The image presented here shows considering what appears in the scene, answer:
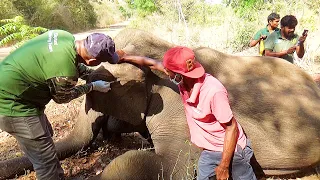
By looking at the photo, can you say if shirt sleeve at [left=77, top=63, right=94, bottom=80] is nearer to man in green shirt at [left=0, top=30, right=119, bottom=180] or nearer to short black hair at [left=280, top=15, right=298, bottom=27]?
man in green shirt at [left=0, top=30, right=119, bottom=180]

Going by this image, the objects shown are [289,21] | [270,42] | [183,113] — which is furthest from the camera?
[270,42]

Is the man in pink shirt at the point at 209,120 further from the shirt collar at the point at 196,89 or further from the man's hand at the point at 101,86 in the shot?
the man's hand at the point at 101,86

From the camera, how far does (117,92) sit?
3816 millimetres

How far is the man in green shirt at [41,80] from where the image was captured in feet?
9.72

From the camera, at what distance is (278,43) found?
5.67m

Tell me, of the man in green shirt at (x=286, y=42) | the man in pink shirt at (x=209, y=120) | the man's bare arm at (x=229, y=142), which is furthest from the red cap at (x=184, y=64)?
the man in green shirt at (x=286, y=42)

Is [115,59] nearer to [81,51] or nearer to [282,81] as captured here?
[81,51]

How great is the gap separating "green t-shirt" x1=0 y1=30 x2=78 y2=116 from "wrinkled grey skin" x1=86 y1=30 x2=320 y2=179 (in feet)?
2.52

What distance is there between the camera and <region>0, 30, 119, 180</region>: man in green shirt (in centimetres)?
296

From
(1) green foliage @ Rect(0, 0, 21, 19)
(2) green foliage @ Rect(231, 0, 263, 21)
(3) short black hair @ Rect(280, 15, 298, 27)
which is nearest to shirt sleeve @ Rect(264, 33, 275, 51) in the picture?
(3) short black hair @ Rect(280, 15, 298, 27)

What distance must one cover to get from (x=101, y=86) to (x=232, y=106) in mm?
1372

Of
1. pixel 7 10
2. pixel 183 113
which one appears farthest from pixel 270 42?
pixel 7 10

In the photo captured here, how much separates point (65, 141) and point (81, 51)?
180 cm

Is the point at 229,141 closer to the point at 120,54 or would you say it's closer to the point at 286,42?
the point at 120,54
